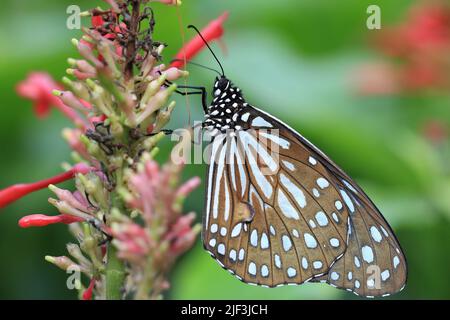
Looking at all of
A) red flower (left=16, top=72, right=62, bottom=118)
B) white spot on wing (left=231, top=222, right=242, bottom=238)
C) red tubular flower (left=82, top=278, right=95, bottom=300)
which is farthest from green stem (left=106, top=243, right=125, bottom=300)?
red flower (left=16, top=72, right=62, bottom=118)

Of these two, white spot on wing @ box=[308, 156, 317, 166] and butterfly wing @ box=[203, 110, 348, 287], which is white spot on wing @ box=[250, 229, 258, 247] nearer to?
butterfly wing @ box=[203, 110, 348, 287]

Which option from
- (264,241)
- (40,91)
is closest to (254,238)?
(264,241)

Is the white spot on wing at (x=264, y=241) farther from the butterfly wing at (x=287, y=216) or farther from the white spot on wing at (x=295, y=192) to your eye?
the white spot on wing at (x=295, y=192)

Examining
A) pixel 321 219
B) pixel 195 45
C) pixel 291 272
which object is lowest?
pixel 291 272

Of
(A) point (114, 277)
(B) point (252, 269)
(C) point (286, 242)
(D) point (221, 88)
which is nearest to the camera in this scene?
(A) point (114, 277)

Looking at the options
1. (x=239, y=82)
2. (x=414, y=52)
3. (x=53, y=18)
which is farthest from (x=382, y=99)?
(x=53, y=18)

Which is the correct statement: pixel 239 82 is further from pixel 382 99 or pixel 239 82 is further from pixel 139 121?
pixel 139 121

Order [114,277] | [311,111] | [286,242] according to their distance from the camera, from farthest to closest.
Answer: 1. [311,111]
2. [286,242]
3. [114,277]

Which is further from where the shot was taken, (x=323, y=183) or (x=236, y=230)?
(x=323, y=183)

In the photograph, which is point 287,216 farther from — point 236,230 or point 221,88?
point 221,88
